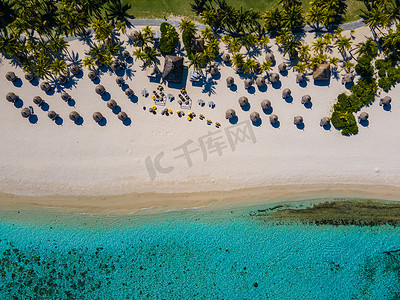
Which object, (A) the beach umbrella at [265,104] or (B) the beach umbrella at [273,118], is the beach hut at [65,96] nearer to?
(A) the beach umbrella at [265,104]

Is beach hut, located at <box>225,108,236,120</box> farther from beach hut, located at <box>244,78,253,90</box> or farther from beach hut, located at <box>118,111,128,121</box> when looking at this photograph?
beach hut, located at <box>118,111,128,121</box>

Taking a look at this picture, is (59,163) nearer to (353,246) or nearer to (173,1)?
(173,1)

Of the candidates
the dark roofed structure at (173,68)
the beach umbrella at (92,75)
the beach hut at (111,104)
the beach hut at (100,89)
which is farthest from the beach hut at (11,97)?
the dark roofed structure at (173,68)

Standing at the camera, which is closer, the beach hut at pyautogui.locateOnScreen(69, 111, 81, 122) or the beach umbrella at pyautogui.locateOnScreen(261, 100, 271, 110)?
the beach umbrella at pyautogui.locateOnScreen(261, 100, 271, 110)

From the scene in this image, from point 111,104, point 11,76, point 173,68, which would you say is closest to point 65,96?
point 111,104

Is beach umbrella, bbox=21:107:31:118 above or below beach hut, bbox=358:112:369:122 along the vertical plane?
above

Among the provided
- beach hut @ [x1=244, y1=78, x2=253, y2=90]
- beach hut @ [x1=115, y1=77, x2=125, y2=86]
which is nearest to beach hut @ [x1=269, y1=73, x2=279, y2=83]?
beach hut @ [x1=244, y1=78, x2=253, y2=90]
